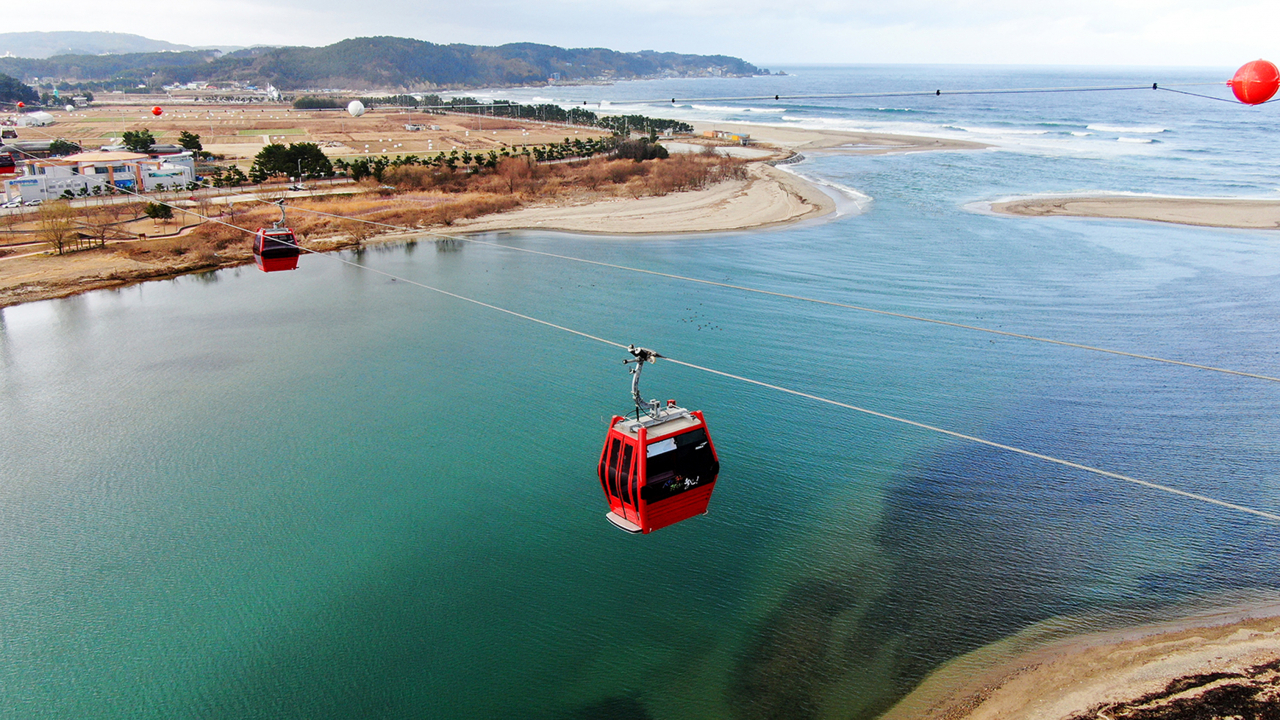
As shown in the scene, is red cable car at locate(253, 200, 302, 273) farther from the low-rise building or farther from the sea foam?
the sea foam

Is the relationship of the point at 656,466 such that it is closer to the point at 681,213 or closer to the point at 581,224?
the point at 581,224

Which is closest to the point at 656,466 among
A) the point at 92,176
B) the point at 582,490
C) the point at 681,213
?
the point at 582,490

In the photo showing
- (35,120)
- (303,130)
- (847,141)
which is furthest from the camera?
(303,130)

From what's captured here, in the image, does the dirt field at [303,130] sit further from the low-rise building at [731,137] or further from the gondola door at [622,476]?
the gondola door at [622,476]

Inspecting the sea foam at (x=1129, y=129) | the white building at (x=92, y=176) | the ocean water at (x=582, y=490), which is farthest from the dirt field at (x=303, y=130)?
the sea foam at (x=1129, y=129)

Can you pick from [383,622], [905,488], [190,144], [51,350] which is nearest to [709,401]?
[905,488]

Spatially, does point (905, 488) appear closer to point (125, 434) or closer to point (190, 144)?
point (125, 434)
